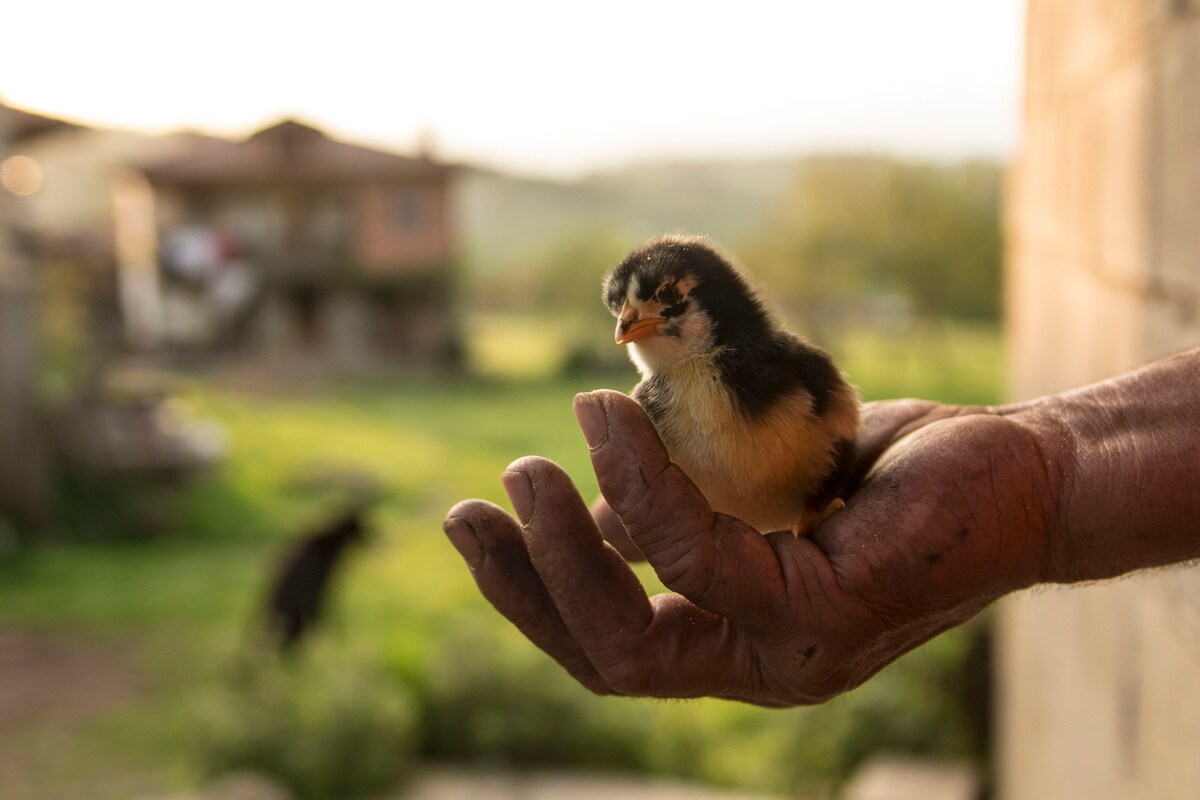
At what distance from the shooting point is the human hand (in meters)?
1.40

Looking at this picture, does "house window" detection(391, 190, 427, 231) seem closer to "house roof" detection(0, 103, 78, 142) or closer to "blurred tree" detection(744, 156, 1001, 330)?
"house roof" detection(0, 103, 78, 142)

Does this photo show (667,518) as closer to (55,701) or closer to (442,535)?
(55,701)

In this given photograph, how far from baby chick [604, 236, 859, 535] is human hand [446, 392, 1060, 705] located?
10 centimetres

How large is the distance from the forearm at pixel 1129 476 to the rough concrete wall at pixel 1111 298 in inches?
14.3

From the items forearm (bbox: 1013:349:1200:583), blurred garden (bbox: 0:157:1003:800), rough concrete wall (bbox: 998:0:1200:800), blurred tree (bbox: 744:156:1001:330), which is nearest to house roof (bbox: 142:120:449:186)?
blurred garden (bbox: 0:157:1003:800)

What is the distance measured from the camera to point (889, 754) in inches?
223

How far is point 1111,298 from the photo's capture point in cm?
259

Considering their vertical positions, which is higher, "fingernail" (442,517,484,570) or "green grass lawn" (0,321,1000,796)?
"fingernail" (442,517,484,570)

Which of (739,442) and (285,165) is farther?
(285,165)

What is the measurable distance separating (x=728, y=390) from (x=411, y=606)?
749 cm

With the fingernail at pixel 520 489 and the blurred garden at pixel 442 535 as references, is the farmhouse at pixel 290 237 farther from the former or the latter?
the fingernail at pixel 520 489

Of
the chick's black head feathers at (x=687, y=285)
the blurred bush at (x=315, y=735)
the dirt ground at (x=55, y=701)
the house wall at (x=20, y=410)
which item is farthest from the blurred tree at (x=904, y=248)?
the chick's black head feathers at (x=687, y=285)

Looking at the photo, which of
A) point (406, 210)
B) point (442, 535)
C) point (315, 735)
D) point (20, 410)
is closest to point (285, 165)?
point (406, 210)

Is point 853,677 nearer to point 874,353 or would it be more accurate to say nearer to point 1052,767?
point 1052,767
